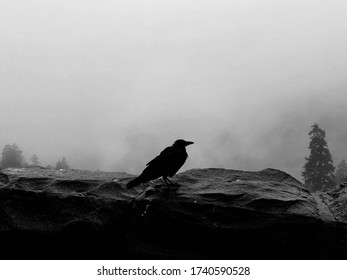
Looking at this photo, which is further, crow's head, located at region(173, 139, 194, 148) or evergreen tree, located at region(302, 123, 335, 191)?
evergreen tree, located at region(302, 123, 335, 191)

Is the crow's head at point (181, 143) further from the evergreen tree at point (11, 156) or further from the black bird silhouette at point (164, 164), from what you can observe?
the evergreen tree at point (11, 156)

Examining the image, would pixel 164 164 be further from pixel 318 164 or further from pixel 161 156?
pixel 318 164

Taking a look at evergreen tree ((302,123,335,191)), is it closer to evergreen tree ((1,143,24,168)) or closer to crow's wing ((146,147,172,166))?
crow's wing ((146,147,172,166))

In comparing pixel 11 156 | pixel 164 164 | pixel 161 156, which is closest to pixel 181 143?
pixel 161 156

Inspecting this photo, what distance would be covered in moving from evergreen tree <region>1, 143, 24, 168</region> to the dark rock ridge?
206 feet

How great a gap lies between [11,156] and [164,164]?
6963cm

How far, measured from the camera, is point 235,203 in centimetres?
844

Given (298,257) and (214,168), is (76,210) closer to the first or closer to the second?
(214,168)

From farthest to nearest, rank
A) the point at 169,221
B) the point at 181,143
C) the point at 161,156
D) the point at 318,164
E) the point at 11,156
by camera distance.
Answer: the point at 11,156
the point at 318,164
the point at 181,143
the point at 161,156
the point at 169,221

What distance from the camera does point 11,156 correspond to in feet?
230

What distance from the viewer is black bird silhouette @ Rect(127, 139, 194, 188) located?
8.67 metres

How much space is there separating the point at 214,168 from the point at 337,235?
3928 mm

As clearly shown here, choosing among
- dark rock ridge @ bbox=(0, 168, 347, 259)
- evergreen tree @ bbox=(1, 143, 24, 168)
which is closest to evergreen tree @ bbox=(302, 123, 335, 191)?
dark rock ridge @ bbox=(0, 168, 347, 259)

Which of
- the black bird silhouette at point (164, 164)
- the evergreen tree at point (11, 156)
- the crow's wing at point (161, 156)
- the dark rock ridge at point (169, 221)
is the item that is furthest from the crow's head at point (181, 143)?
the evergreen tree at point (11, 156)
